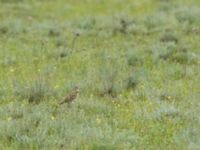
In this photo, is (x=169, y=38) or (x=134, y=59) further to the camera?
(x=169, y=38)

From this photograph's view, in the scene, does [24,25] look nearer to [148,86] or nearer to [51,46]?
[51,46]

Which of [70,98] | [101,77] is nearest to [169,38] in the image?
[101,77]

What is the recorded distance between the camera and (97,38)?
13641 mm

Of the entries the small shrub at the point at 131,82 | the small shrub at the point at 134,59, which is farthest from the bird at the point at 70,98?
the small shrub at the point at 134,59

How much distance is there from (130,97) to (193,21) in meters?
6.29

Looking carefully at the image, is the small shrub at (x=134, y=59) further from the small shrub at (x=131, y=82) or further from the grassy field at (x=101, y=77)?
the small shrub at (x=131, y=82)

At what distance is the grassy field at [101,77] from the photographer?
7387 mm

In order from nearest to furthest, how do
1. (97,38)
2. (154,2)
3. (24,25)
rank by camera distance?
(97,38)
(24,25)
(154,2)

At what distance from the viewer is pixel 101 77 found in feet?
32.9

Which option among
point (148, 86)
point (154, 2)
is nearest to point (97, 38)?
point (148, 86)

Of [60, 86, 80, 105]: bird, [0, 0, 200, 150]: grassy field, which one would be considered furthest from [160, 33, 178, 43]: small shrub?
[60, 86, 80, 105]: bird

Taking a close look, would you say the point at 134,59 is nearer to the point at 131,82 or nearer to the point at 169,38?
the point at 131,82

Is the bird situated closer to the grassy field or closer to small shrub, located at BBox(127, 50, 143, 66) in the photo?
the grassy field

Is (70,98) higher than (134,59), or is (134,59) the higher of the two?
(70,98)
